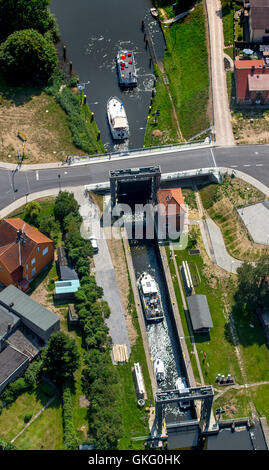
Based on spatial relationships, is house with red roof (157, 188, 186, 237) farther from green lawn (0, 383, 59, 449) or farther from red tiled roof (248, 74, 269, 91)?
green lawn (0, 383, 59, 449)

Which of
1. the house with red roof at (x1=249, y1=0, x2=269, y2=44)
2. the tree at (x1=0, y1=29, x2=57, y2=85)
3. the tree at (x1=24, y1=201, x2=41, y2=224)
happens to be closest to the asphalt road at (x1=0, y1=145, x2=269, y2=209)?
the tree at (x1=24, y1=201, x2=41, y2=224)

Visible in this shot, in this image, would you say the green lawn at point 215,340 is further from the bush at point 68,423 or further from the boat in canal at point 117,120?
the boat in canal at point 117,120

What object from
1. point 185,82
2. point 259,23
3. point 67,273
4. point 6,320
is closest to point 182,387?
point 67,273

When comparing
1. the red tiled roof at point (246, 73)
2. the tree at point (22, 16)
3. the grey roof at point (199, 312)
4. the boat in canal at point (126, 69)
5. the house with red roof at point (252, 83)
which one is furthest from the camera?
the boat in canal at point (126, 69)

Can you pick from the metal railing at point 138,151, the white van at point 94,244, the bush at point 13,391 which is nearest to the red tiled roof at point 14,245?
the white van at point 94,244

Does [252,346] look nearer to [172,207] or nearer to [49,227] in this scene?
[172,207]

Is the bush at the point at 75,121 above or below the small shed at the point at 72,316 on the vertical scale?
above

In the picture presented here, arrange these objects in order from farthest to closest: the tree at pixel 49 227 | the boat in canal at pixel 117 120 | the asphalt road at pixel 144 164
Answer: the boat in canal at pixel 117 120, the asphalt road at pixel 144 164, the tree at pixel 49 227

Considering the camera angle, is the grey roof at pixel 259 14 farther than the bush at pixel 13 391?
Yes
